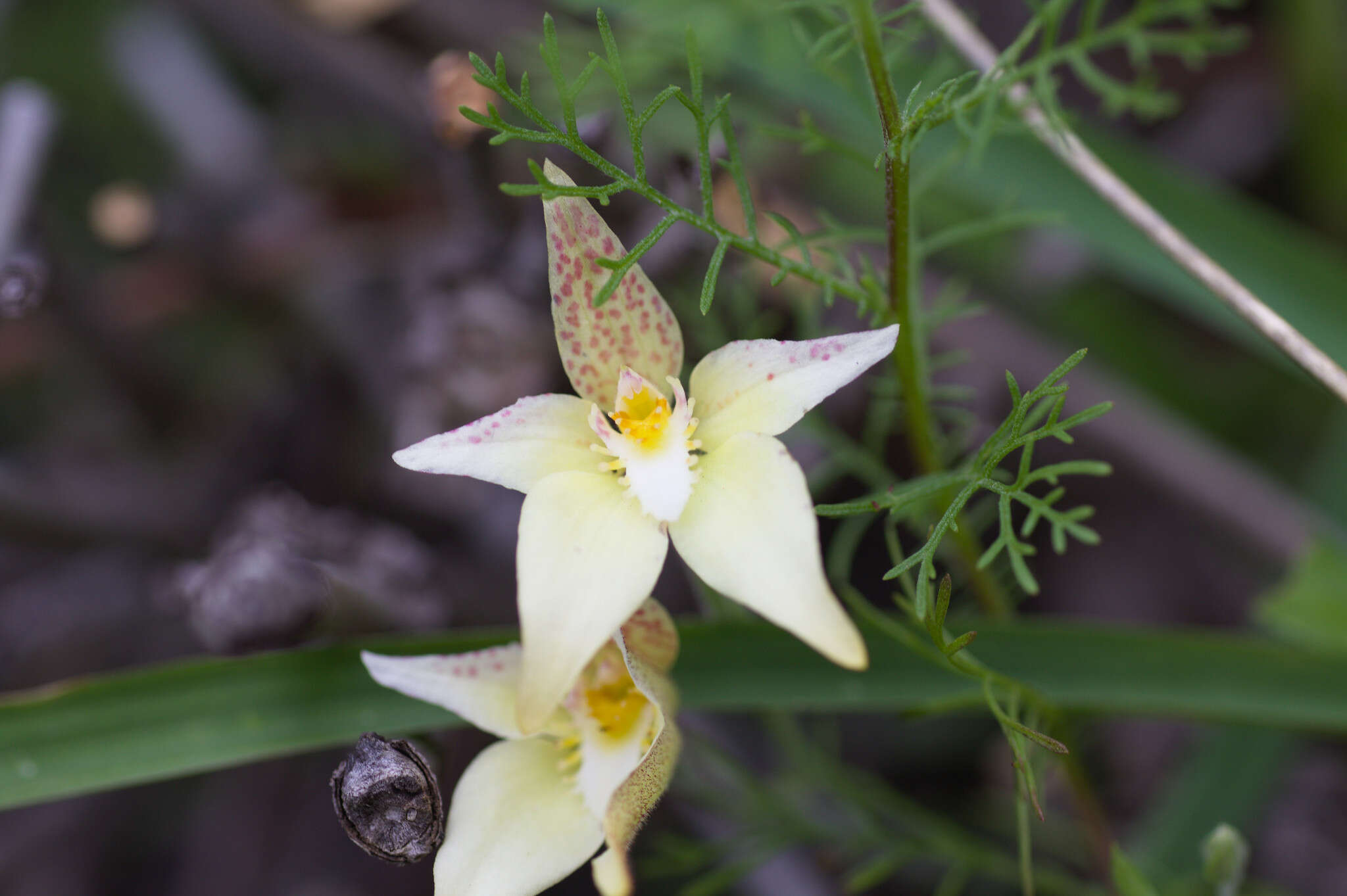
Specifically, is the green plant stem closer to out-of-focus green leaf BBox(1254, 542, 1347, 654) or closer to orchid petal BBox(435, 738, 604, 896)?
orchid petal BBox(435, 738, 604, 896)

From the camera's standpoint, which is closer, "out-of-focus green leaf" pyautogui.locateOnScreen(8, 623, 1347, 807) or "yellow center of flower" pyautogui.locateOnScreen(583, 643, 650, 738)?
"yellow center of flower" pyautogui.locateOnScreen(583, 643, 650, 738)

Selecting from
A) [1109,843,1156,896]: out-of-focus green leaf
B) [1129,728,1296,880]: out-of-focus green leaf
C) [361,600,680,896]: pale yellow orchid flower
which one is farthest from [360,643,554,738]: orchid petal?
[1129,728,1296,880]: out-of-focus green leaf

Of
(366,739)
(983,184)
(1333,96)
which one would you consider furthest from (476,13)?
(366,739)

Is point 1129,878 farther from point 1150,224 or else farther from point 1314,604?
point 1314,604

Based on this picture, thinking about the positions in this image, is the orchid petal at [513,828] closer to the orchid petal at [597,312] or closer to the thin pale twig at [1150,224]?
the orchid petal at [597,312]

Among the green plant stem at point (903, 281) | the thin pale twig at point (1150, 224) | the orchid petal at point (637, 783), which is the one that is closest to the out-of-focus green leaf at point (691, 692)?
the green plant stem at point (903, 281)

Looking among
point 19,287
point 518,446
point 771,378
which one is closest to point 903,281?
point 771,378
